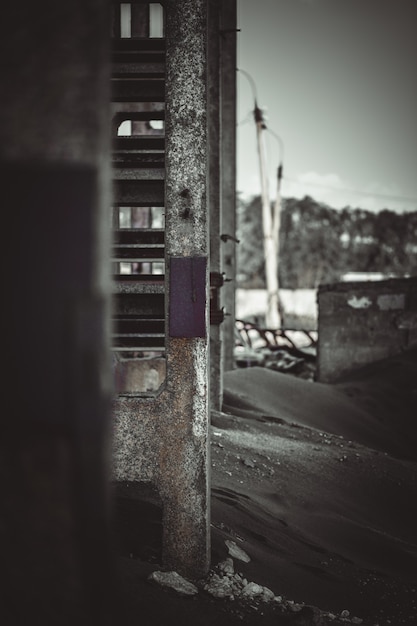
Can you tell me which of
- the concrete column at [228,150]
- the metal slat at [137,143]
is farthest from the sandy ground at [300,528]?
the concrete column at [228,150]

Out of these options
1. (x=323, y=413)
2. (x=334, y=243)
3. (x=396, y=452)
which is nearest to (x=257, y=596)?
(x=396, y=452)

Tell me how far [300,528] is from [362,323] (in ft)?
22.7

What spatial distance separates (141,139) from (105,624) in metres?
2.95

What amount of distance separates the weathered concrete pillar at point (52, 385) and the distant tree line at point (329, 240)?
1724 inches

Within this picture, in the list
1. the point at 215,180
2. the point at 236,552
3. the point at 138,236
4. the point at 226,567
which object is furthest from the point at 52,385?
the point at 215,180

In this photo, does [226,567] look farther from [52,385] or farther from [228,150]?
[228,150]

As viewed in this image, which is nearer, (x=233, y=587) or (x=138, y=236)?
(x=233, y=587)

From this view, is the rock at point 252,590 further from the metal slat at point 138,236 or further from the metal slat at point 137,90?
the metal slat at point 137,90

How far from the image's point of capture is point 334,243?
45969mm

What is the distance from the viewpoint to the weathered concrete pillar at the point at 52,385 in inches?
34.2

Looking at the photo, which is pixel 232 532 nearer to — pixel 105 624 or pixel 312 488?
pixel 312 488

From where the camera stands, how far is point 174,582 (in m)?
2.59

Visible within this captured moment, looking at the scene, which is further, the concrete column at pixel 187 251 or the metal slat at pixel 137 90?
the metal slat at pixel 137 90

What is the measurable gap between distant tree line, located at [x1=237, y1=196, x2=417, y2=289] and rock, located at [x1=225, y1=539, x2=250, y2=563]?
137 feet
